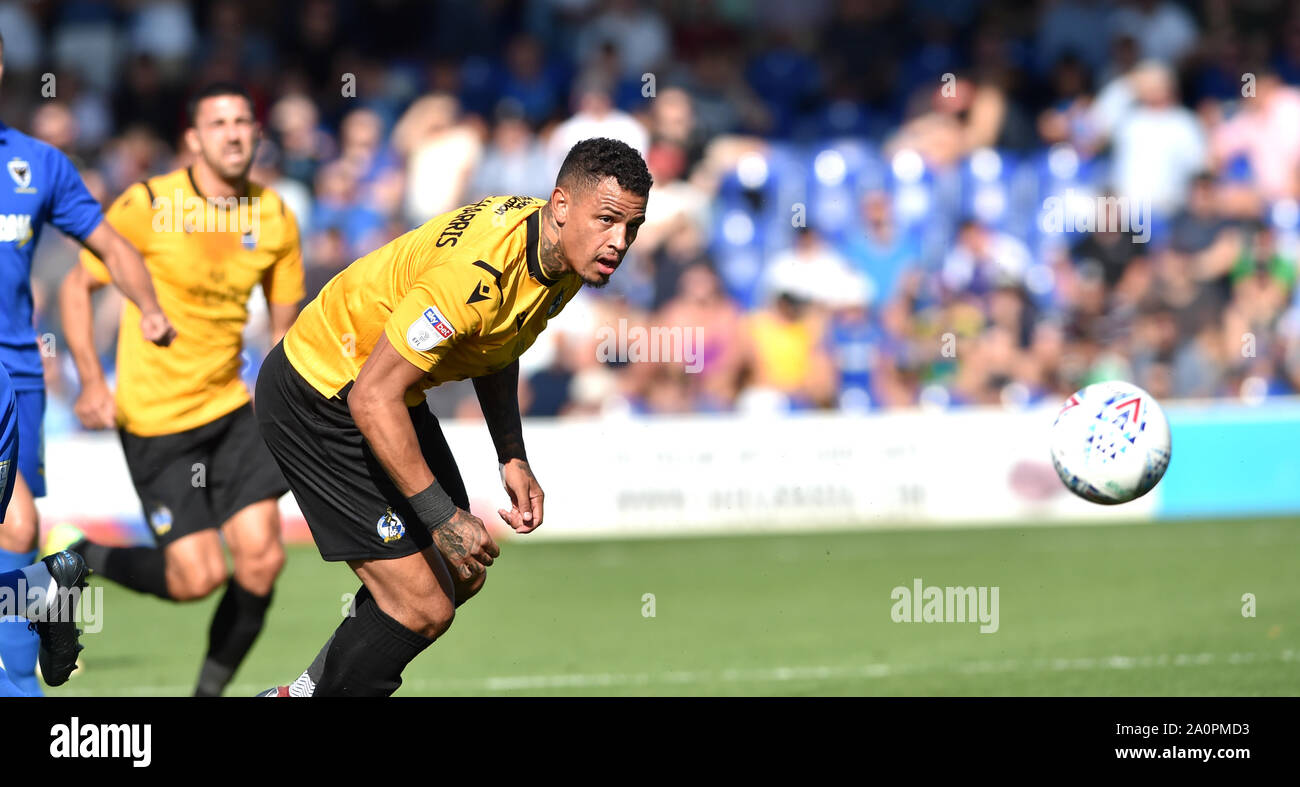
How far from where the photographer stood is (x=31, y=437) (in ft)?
22.6

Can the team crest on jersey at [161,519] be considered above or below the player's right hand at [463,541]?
below

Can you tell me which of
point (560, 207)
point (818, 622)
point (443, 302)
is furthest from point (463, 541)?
point (818, 622)

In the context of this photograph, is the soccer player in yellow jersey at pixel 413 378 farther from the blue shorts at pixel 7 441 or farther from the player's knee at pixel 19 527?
the player's knee at pixel 19 527

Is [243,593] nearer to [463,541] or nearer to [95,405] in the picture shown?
[95,405]

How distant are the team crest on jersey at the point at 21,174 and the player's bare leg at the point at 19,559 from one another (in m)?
1.18

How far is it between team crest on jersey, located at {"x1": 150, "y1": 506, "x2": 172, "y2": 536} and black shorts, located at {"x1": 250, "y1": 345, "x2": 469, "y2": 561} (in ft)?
6.75

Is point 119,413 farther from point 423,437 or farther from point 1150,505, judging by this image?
point 1150,505

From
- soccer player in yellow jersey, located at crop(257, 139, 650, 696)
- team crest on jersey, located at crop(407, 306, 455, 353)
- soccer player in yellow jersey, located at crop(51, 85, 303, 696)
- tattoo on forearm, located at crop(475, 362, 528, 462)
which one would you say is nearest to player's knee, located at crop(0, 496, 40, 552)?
soccer player in yellow jersey, located at crop(51, 85, 303, 696)

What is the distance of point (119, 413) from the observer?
7801mm

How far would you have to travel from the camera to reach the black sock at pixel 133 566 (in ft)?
25.0

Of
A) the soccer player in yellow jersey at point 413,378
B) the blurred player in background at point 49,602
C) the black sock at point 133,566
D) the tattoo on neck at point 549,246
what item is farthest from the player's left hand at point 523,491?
the black sock at point 133,566

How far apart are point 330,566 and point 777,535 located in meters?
3.52

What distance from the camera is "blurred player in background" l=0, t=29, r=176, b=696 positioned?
6.69 metres
